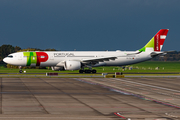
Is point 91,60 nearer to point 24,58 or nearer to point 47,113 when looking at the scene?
point 24,58

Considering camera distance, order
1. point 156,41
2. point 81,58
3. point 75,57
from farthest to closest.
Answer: point 156,41
point 81,58
point 75,57

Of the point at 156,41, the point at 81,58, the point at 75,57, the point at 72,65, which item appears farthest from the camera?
the point at 156,41

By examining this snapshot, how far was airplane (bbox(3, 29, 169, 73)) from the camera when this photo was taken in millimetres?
57438

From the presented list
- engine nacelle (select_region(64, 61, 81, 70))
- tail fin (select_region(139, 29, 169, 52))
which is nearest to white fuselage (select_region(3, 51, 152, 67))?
tail fin (select_region(139, 29, 169, 52))

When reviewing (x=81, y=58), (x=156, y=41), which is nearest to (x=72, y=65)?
(x=81, y=58)

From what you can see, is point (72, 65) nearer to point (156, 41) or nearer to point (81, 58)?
point (81, 58)

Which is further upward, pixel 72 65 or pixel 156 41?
pixel 156 41

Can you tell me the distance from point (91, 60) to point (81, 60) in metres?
2.54

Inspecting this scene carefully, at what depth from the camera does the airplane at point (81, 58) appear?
2261 inches

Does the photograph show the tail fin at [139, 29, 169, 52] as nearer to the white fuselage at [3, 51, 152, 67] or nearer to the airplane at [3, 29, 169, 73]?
the airplane at [3, 29, 169, 73]

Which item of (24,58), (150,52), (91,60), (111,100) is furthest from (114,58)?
(111,100)

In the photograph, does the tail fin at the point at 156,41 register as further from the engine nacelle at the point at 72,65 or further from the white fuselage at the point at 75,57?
the engine nacelle at the point at 72,65

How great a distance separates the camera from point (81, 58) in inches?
A: 2371

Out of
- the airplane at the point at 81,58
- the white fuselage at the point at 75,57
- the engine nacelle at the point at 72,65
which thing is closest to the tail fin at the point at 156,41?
the airplane at the point at 81,58
